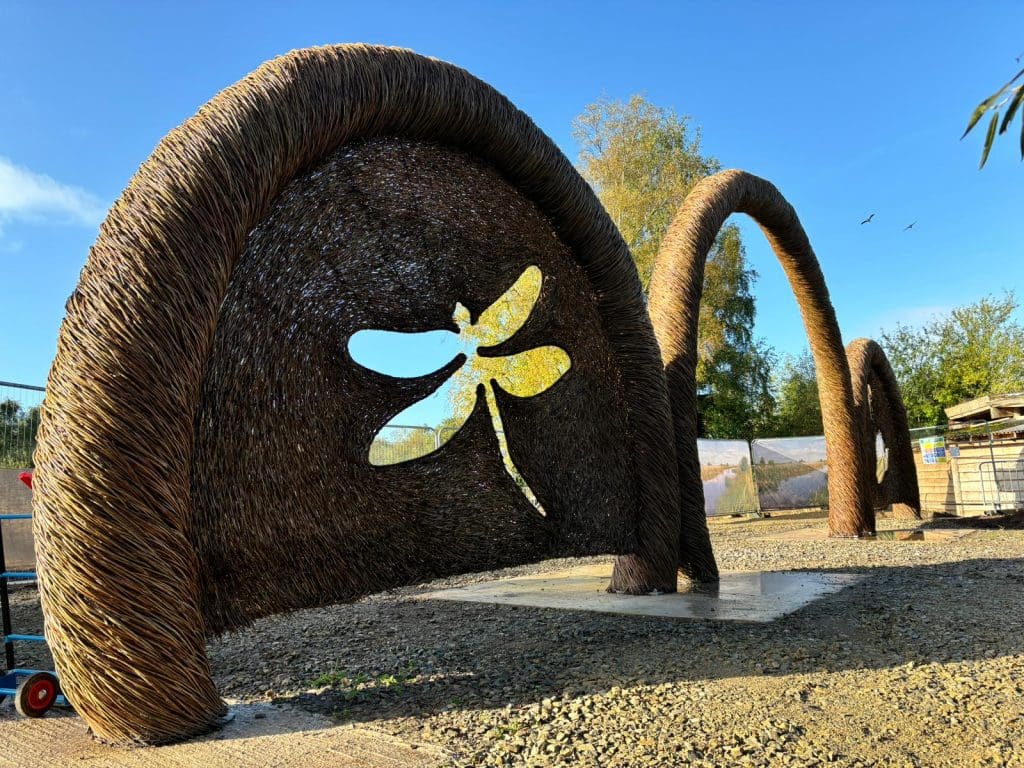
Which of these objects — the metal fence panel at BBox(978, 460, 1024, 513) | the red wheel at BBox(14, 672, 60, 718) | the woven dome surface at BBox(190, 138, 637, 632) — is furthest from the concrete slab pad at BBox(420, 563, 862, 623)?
the metal fence panel at BBox(978, 460, 1024, 513)

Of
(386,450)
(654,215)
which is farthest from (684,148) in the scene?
(386,450)

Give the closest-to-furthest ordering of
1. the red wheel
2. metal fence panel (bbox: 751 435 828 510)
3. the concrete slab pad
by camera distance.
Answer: the red wheel
the concrete slab pad
metal fence panel (bbox: 751 435 828 510)

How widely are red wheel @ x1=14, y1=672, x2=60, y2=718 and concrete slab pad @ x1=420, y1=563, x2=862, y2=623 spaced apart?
3483 millimetres

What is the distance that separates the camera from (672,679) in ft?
12.1

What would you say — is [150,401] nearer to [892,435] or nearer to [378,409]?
[378,409]

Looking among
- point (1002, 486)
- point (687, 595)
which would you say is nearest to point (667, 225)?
point (1002, 486)

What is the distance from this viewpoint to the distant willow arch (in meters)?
6.48

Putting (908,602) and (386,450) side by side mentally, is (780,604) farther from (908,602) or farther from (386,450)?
(386,450)

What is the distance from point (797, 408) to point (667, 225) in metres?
12.6

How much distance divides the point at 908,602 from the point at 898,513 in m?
9.09

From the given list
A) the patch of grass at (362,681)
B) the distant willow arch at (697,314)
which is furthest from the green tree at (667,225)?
the patch of grass at (362,681)

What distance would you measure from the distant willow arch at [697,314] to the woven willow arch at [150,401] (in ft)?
13.1

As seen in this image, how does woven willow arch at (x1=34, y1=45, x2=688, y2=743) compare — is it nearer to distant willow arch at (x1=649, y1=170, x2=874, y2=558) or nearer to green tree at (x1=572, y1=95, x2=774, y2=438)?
distant willow arch at (x1=649, y1=170, x2=874, y2=558)

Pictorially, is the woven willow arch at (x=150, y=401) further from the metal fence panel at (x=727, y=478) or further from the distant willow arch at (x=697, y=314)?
the metal fence panel at (x=727, y=478)
